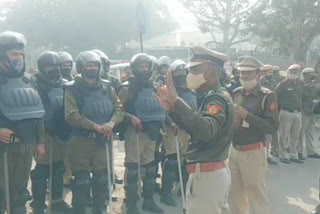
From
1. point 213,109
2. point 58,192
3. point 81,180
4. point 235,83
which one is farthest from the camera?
point 235,83

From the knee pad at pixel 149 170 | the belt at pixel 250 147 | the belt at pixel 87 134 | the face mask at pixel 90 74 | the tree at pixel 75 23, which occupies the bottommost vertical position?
the knee pad at pixel 149 170

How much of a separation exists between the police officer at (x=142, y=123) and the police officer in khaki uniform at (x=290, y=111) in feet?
12.8

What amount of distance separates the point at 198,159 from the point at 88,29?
116 feet

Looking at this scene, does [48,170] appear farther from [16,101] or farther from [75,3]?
[75,3]

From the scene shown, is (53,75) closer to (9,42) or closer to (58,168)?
(9,42)

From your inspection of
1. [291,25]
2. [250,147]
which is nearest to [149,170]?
[250,147]

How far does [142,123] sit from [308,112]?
496 centimetres

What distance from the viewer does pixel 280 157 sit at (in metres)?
8.96

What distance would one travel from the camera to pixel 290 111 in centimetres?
878

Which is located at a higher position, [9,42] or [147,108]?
[9,42]

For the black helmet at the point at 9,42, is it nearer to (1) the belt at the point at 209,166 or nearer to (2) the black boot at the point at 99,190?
(2) the black boot at the point at 99,190

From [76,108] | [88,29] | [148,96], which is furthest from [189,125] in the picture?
[88,29]

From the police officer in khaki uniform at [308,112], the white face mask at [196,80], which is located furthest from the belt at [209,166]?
A: the police officer in khaki uniform at [308,112]

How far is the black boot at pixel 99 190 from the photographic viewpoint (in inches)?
201
